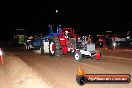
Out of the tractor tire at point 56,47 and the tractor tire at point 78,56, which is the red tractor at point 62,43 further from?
the tractor tire at point 78,56

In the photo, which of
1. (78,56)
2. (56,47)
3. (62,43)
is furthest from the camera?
(62,43)

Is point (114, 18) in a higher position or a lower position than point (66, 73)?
higher

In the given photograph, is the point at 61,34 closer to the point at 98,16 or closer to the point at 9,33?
the point at 98,16

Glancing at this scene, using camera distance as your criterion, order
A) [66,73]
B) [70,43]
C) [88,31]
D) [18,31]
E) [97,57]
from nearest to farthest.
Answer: [66,73]
[97,57]
[70,43]
[18,31]
[88,31]

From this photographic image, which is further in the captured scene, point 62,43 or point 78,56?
point 62,43

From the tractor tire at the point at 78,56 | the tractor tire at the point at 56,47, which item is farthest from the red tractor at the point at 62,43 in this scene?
the tractor tire at the point at 78,56

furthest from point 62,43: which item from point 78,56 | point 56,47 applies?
point 78,56

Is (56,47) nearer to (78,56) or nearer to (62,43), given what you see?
(62,43)

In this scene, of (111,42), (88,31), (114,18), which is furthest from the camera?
(88,31)

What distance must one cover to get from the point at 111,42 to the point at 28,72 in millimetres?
29661

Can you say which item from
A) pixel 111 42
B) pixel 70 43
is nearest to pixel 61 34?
pixel 70 43

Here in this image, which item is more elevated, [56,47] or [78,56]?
[56,47]

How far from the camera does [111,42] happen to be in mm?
46312

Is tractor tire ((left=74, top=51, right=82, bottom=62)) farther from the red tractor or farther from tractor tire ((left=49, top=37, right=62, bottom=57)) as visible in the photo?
tractor tire ((left=49, top=37, right=62, bottom=57))
